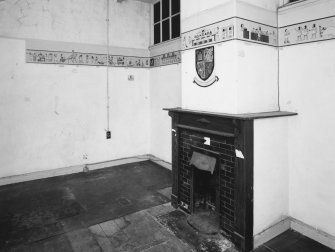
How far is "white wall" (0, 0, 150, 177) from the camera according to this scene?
4.21 metres

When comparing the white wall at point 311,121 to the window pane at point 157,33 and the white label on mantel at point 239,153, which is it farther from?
the window pane at point 157,33

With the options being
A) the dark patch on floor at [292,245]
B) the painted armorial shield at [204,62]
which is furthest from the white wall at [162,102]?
the dark patch on floor at [292,245]

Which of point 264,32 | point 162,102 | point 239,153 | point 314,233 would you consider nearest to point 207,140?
point 239,153

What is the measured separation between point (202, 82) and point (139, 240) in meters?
1.87

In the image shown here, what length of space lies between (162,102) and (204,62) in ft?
7.35

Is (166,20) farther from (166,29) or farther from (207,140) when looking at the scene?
(207,140)

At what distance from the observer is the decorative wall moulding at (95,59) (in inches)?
173

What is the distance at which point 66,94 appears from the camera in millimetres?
4672

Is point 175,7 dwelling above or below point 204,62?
above

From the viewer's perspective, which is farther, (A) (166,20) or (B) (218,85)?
(A) (166,20)

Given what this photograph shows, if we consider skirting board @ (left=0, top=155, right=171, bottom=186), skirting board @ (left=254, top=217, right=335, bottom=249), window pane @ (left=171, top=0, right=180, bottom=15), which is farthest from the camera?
window pane @ (left=171, top=0, right=180, bottom=15)

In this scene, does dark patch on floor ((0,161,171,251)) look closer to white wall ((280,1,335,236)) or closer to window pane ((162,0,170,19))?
white wall ((280,1,335,236))

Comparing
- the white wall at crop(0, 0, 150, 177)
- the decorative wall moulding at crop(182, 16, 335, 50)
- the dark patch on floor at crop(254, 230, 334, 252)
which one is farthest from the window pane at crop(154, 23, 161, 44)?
the dark patch on floor at crop(254, 230, 334, 252)

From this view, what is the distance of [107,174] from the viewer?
4762 millimetres
